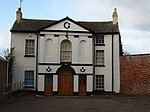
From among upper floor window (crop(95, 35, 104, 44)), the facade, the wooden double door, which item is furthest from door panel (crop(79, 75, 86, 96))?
upper floor window (crop(95, 35, 104, 44))

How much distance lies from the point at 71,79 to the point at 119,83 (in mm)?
5536

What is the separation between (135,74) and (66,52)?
316 inches

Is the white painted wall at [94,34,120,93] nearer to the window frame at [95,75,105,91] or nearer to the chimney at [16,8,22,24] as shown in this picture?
the window frame at [95,75,105,91]

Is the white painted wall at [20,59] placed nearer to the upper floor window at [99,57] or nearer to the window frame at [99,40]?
the window frame at [99,40]

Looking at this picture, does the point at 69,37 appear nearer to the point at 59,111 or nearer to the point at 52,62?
the point at 52,62

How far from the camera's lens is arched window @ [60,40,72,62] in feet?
103

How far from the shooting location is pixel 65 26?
31.4 metres

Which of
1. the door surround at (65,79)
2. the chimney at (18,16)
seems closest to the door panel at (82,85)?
the door surround at (65,79)

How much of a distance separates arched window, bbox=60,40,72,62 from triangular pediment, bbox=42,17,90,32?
4.99 ft

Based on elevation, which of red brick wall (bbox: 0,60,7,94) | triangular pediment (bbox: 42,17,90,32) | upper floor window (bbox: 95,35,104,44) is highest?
triangular pediment (bbox: 42,17,90,32)

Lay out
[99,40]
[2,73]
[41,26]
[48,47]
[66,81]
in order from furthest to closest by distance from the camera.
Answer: [41,26], [99,40], [48,47], [66,81], [2,73]

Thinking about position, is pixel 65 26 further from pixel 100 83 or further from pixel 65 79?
pixel 100 83

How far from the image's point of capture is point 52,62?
30828 mm

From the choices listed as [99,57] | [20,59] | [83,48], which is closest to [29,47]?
[20,59]
